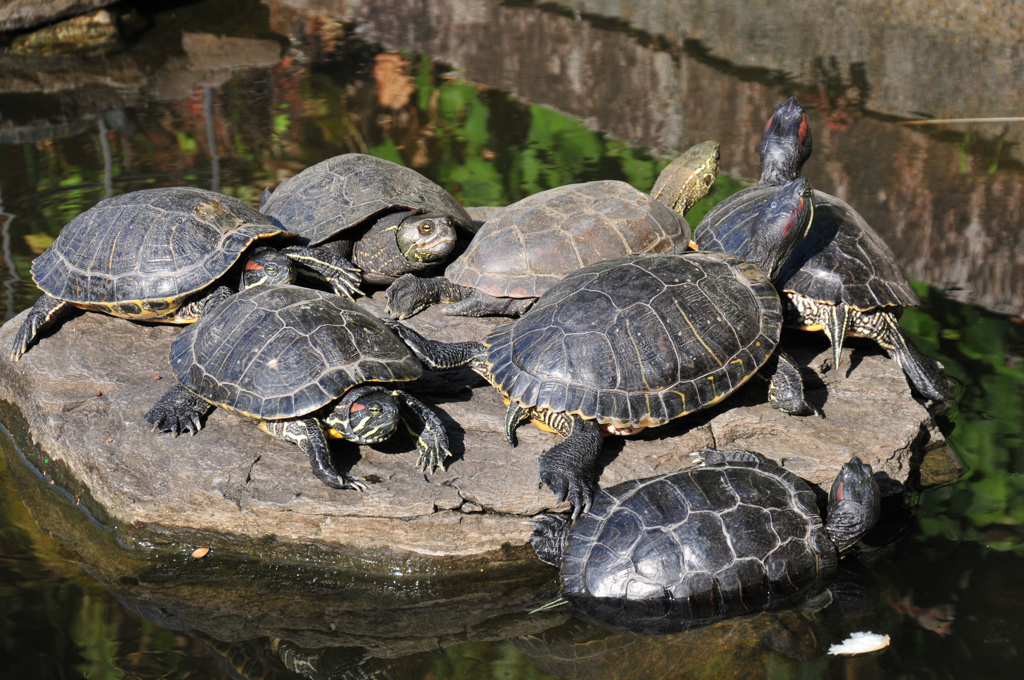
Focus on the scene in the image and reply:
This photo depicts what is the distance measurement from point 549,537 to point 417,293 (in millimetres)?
2253

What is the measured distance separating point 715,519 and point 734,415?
108 cm

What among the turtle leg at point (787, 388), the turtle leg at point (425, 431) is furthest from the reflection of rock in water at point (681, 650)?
the turtle leg at point (787, 388)

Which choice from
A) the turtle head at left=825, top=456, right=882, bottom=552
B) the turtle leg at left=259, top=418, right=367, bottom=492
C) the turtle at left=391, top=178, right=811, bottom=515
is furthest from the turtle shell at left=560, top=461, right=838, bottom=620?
the turtle leg at left=259, top=418, right=367, bottom=492

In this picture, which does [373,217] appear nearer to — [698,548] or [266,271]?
[266,271]

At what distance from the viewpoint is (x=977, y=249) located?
23.9ft

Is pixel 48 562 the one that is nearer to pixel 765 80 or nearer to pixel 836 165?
pixel 836 165

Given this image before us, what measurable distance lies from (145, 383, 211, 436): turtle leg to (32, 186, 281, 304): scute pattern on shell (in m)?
0.87

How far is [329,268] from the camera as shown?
598 cm

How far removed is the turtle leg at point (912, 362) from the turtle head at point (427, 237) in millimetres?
2864

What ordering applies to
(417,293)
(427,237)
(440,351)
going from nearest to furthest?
(440,351) < (417,293) < (427,237)

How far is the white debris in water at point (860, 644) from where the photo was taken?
372 cm

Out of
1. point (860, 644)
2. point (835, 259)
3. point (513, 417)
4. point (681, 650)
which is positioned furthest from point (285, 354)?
point (835, 259)

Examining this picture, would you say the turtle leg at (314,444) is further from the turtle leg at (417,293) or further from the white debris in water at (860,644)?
the white debris in water at (860,644)

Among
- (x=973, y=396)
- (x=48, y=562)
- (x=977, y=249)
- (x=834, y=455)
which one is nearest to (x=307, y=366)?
(x=48, y=562)
